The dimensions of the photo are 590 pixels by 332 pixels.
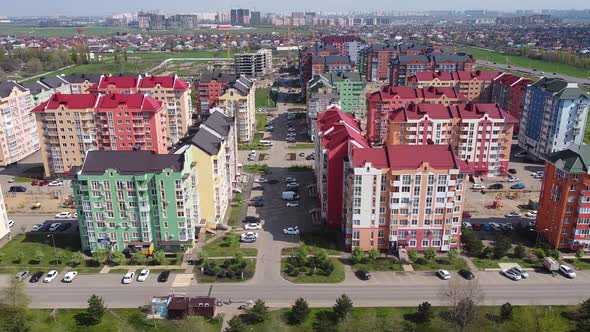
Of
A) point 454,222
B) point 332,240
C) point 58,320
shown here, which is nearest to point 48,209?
point 58,320

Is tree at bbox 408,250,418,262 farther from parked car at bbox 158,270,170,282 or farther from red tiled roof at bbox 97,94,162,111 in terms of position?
red tiled roof at bbox 97,94,162,111

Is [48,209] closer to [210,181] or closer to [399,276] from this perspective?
[210,181]

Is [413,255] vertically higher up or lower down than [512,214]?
higher up

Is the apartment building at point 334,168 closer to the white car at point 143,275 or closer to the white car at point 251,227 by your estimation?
the white car at point 251,227

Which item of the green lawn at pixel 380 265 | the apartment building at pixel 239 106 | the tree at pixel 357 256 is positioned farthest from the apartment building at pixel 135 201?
the apartment building at pixel 239 106

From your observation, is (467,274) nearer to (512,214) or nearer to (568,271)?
(568,271)

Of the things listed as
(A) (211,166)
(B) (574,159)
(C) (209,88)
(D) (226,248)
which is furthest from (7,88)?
(B) (574,159)

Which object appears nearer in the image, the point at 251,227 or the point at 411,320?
the point at 411,320

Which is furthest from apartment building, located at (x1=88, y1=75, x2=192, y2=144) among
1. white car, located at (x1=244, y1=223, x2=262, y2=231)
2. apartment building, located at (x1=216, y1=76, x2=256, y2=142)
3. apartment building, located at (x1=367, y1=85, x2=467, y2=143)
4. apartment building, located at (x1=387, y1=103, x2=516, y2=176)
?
apartment building, located at (x1=387, y1=103, x2=516, y2=176)
